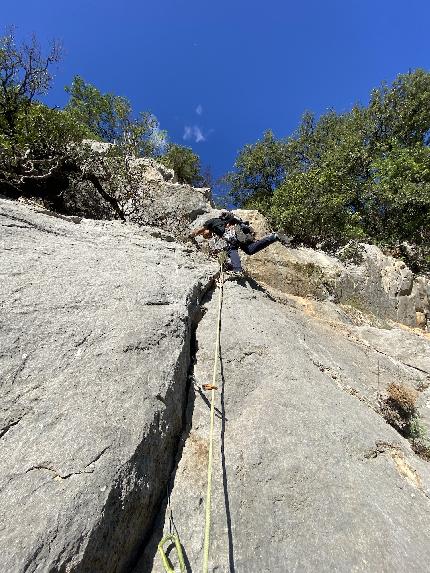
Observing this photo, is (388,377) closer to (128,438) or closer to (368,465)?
(368,465)

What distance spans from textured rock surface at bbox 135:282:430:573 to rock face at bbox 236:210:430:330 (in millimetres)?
5120

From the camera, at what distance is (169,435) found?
5246 millimetres

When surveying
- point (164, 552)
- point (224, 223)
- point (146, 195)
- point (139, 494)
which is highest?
point (146, 195)

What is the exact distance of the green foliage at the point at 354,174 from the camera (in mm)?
17297

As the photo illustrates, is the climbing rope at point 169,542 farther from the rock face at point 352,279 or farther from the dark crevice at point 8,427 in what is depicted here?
the rock face at point 352,279

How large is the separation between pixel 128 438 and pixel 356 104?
2970 cm

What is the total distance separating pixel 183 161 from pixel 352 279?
20.9 meters

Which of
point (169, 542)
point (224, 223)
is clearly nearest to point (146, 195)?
point (224, 223)

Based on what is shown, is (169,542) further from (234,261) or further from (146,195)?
(146,195)

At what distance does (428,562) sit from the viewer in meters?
4.30

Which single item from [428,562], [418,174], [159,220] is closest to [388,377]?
[428,562]

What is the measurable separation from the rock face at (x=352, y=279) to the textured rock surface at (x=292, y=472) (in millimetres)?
5120

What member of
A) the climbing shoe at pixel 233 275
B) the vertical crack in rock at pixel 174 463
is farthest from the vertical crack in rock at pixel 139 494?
the climbing shoe at pixel 233 275

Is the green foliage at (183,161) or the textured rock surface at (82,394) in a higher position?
the green foliage at (183,161)
